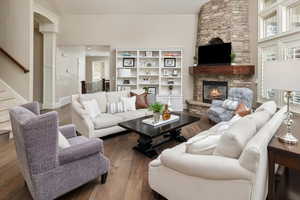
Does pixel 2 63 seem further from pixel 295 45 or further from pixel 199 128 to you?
pixel 295 45

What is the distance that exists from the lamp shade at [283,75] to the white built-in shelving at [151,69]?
4673 mm

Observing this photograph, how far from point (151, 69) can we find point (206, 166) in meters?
5.45

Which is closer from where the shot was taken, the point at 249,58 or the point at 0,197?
the point at 0,197

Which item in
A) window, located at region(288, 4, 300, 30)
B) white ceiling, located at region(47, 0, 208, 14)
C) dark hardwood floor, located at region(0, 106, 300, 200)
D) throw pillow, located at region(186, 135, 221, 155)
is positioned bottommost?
dark hardwood floor, located at region(0, 106, 300, 200)

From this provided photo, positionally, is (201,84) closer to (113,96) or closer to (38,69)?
(113,96)

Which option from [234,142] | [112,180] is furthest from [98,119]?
[234,142]

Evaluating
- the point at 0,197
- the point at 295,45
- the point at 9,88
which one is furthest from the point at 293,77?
the point at 9,88

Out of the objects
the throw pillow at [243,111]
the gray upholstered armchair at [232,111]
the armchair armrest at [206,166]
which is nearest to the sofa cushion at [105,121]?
the armchair armrest at [206,166]

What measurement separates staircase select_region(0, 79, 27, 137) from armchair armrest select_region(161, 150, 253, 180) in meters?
3.49

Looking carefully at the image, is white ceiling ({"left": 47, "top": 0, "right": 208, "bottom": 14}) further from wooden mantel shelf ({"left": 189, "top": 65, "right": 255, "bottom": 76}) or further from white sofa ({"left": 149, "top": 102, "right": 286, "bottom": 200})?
white sofa ({"left": 149, "top": 102, "right": 286, "bottom": 200})

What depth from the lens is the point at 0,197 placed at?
1889mm

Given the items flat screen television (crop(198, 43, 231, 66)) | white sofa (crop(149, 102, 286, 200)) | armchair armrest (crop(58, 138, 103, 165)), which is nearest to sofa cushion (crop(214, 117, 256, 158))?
white sofa (crop(149, 102, 286, 200))

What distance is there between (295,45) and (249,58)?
1.70 metres

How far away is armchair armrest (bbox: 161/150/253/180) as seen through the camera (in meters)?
1.25
